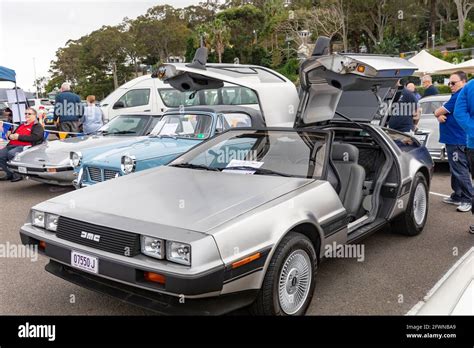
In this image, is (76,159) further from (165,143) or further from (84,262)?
(84,262)

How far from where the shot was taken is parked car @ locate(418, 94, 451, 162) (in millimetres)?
8508

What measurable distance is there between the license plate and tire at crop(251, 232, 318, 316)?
1091mm

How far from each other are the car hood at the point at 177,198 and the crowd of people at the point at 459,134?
2.45 metres

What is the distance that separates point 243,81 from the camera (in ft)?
16.4

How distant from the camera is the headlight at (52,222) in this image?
3.24 metres

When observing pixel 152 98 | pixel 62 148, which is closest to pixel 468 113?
pixel 62 148

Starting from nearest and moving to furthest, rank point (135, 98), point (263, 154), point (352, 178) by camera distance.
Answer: point (263, 154), point (352, 178), point (135, 98)

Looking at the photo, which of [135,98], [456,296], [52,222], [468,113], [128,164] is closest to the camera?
[456,296]

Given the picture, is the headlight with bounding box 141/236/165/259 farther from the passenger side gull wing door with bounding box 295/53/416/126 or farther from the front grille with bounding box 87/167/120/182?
the front grille with bounding box 87/167/120/182

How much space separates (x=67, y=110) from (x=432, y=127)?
836 cm

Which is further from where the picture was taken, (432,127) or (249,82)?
(432,127)

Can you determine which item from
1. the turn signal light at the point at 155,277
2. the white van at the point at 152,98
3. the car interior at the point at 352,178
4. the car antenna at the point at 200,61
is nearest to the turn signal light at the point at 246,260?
the turn signal light at the point at 155,277
